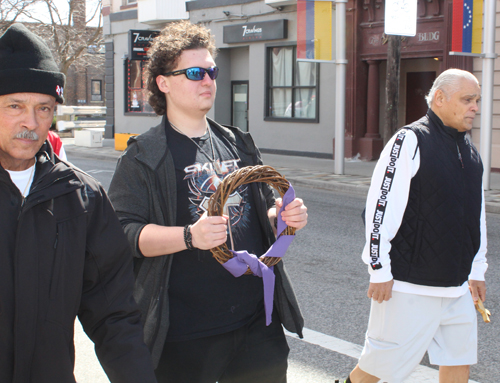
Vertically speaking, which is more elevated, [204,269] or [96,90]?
[96,90]

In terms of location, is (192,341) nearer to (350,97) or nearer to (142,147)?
(142,147)

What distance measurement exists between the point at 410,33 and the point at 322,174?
3703mm

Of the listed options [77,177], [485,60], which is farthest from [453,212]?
[485,60]

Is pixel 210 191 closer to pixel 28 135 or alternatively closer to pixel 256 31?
pixel 28 135

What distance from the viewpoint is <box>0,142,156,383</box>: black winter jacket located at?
5.79 ft

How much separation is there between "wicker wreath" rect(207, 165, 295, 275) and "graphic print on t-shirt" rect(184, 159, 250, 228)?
223 mm

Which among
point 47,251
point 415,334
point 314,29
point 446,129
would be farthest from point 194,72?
point 314,29

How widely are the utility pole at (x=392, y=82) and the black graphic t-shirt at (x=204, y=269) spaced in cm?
1141

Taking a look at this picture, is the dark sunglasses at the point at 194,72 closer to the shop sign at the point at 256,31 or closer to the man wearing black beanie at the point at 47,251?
the man wearing black beanie at the point at 47,251

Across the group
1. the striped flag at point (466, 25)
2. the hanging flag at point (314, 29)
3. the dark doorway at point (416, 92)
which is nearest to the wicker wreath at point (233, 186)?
the striped flag at point (466, 25)

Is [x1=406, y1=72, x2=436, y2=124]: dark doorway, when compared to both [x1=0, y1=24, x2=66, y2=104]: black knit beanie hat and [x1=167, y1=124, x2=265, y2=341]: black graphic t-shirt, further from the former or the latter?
[x1=0, y1=24, x2=66, y2=104]: black knit beanie hat

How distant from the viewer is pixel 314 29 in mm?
13695

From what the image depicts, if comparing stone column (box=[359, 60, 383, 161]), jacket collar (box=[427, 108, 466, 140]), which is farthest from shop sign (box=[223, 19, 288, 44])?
jacket collar (box=[427, 108, 466, 140])

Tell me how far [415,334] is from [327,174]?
1119 cm
